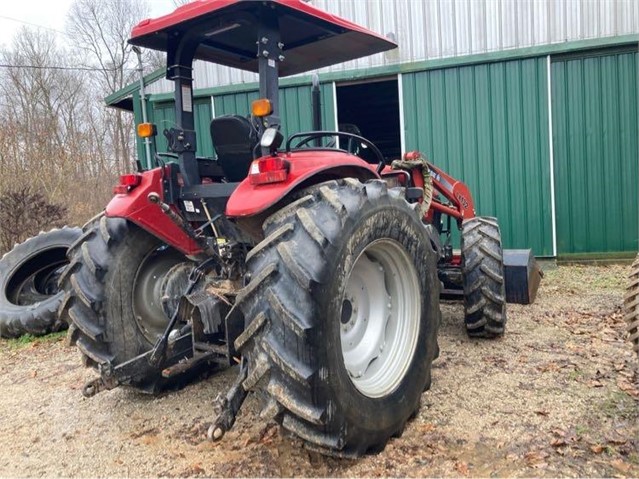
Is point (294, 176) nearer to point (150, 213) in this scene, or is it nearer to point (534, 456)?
point (150, 213)

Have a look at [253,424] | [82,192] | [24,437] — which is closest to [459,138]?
[253,424]

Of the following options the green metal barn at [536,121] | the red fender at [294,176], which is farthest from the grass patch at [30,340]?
the green metal barn at [536,121]

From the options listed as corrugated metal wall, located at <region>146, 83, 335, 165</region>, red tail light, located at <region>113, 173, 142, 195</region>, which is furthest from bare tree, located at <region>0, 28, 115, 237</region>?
red tail light, located at <region>113, 173, 142, 195</region>

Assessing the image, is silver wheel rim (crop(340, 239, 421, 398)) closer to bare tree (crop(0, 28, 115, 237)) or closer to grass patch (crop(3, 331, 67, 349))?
grass patch (crop(3, 331, 67, 349))

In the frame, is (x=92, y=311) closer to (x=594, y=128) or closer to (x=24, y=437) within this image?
(x=24, y=437)

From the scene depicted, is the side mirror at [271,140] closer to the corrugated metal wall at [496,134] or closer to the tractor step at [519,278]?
the tractor step at [519,278]

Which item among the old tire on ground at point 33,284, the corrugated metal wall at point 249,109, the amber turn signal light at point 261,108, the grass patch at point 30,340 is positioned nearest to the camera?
the amber turn signal light at point 261,108

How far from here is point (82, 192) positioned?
53.0ft

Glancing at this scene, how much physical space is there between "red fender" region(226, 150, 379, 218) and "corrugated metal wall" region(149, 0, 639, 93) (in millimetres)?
5910

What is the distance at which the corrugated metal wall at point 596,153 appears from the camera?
7832 millimetres

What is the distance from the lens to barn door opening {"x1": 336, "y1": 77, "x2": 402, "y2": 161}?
10625mm

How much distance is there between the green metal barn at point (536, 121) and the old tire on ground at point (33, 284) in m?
4.94

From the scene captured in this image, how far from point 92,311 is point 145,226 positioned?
23.6 inches

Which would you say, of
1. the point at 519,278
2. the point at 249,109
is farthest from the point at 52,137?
the point at 519,278
